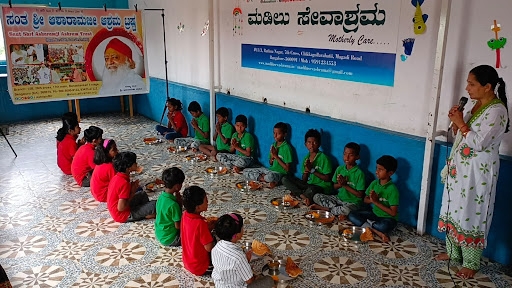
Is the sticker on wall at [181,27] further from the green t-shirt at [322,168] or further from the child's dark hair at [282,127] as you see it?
the green t-shirt at [322,168]

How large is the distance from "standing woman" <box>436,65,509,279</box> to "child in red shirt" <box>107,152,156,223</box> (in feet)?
8.08

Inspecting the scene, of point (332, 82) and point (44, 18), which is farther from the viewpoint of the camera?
point (44, 18)

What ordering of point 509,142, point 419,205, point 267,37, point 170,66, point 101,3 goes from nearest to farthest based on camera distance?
point 509,142 < point 419,205 < point 267,37 < point 170,66 < point 101,3

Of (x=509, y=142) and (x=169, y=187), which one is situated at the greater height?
(x=509, y=142)

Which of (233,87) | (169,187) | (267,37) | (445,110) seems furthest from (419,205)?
(233,87)

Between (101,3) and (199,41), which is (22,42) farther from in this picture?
(101,3)

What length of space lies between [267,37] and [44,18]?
2.98 m

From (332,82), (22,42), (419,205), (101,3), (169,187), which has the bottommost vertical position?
(419,205)

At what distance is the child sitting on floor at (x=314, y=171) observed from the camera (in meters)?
4.20

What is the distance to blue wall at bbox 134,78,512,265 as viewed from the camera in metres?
3.02

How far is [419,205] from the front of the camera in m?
3.44

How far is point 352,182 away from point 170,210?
1.71 metres

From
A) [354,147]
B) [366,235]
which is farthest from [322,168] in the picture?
[366,235]

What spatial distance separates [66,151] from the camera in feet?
16.0
